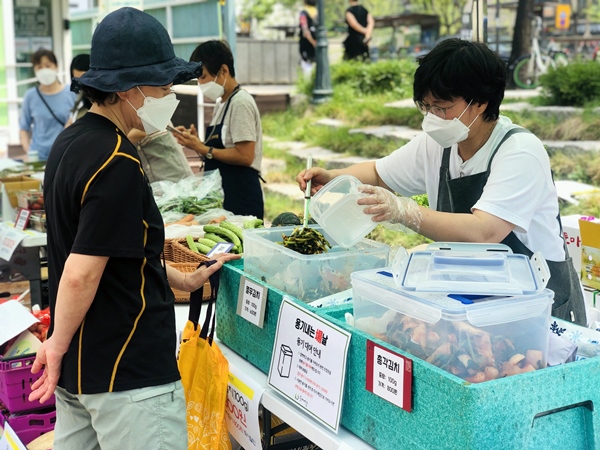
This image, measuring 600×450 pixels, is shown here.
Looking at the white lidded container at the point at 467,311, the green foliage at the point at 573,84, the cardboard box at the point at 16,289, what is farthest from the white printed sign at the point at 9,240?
the green foliage at the point at 573,84

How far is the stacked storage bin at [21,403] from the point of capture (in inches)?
103

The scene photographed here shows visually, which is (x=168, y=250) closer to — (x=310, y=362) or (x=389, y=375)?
(x=310, y=362)

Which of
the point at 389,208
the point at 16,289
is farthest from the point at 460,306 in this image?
the point at 16,289

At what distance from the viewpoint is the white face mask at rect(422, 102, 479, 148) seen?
2102 mm

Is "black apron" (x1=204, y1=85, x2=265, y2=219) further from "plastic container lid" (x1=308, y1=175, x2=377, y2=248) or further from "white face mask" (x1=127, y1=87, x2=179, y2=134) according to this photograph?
"white face mask" (x1=127, y1=87, x2=179, y2=134)

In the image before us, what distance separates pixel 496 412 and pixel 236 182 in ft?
10.3

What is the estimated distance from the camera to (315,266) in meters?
2.13

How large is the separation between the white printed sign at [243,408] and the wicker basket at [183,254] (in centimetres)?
52

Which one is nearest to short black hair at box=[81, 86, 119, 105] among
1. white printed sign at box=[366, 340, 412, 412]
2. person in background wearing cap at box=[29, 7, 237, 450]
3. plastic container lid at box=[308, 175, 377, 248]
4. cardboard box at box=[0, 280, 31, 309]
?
person in background wearing cap at box=[29, 7, 237, 450]

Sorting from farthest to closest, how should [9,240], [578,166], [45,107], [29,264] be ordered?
[578,166] < [45,107] < [29,264] < [9,240]

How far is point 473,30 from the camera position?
3.60 meters

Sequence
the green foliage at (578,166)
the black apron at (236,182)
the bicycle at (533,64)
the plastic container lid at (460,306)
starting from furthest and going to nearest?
the bicycle at (533,64), the green foliage at (578,166), the black apron at (236,182), the plastic container lid at (460,306)

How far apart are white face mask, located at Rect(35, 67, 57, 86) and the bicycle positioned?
6.98 meters

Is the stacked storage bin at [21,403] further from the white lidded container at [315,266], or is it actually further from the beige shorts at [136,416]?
the white lidded container at [315,266]
